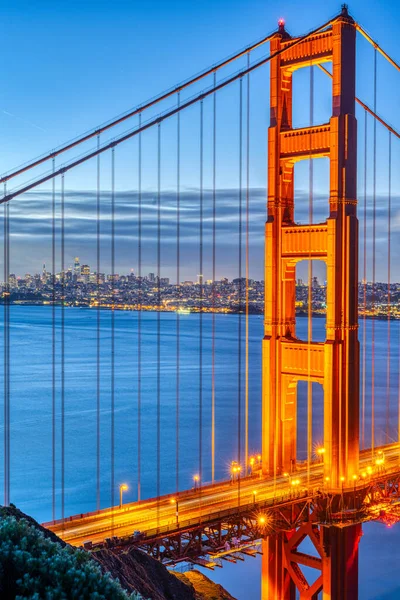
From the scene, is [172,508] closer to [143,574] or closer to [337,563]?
[143,574]

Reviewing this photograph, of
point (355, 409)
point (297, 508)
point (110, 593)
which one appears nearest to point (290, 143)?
point (355, 409)

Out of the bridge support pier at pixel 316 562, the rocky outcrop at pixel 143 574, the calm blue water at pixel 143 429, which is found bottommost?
the calm blue water at pixel 143 429

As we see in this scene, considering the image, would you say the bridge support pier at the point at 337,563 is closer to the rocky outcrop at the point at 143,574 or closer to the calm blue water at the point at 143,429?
the rocky outcrop at the point at 143,574

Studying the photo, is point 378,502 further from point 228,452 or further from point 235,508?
point 228,452

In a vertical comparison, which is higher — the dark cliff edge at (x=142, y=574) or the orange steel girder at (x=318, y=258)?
the orange steel girder at (x=318, y=258)

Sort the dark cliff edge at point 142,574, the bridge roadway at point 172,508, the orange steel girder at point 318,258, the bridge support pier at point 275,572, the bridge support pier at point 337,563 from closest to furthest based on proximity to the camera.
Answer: the dark cliff edge at point 142,574
the bridge roadway at point 172,508
the bridge support pier at point 337,563
the bridge support pier at point 275,572
the orange steel girder at point 318,258

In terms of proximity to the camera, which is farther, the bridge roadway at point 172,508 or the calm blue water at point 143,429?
the calm blue water at point 143,429

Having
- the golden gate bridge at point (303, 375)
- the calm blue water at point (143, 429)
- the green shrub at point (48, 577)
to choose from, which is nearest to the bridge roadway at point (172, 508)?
the golden gate bridge at point (303, 375)

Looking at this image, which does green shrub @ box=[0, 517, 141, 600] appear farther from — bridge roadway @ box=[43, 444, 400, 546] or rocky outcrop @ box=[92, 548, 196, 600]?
bridge roadway @ box=[43, 444, 400, 546]
